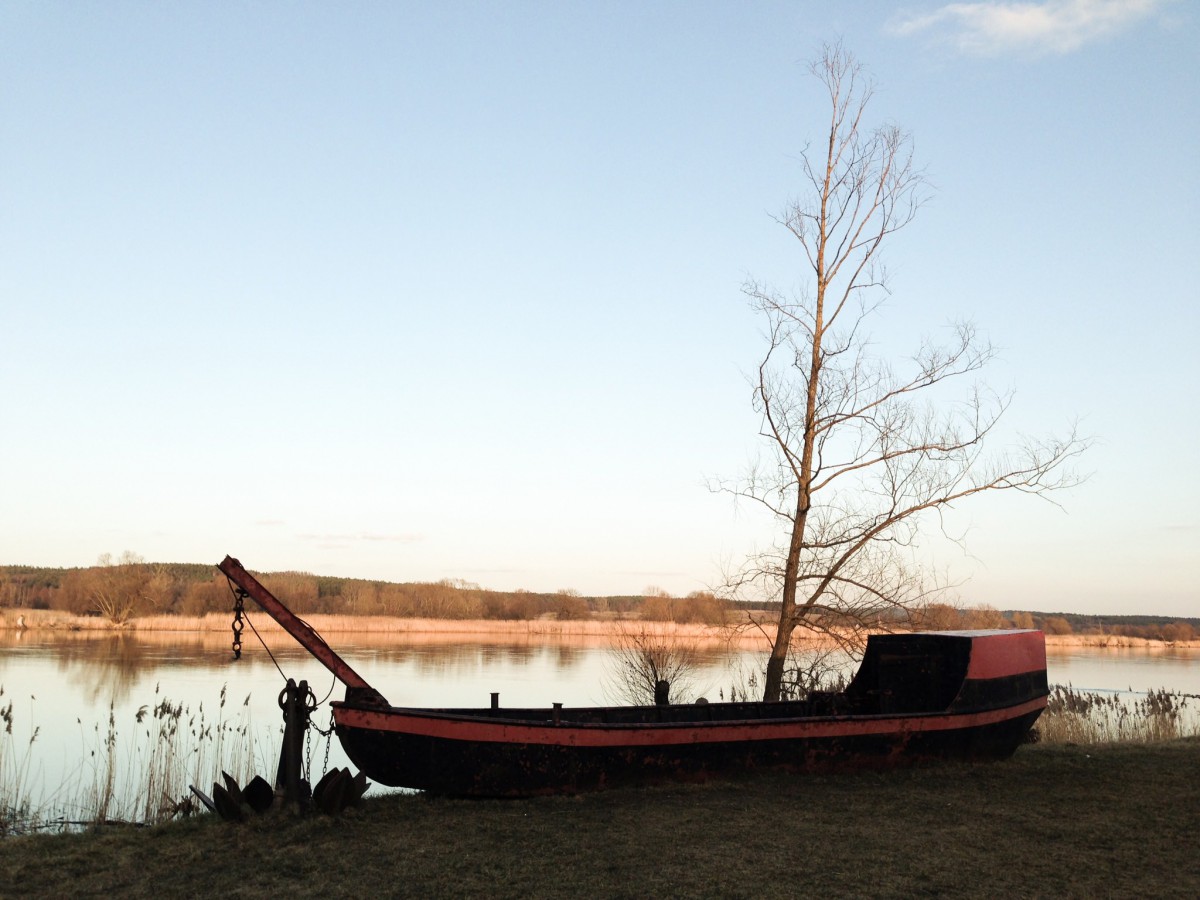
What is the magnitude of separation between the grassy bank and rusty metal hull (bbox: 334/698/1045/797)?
7.5 inches

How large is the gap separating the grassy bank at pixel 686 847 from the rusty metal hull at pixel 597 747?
190 millimetres

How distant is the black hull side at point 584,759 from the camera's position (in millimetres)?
7953

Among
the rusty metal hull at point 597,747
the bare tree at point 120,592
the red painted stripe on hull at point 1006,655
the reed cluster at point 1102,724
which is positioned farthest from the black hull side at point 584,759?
the bare tree at point 120,592

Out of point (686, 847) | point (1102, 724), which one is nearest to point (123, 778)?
point (686, 847)

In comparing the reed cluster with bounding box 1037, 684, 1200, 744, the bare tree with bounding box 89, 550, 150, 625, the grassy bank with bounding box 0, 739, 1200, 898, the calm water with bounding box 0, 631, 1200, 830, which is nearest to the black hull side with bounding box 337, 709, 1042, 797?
the grassy bank with bounding box 0, 739, 1200, 898

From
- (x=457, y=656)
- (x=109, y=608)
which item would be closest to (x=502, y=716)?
(x=457, y=656)

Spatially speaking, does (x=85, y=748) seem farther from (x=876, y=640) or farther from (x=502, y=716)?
(x=876, y=640)

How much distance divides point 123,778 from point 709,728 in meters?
8.19

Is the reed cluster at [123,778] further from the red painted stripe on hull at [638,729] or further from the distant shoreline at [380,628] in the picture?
the distant shoreline at [380,628]

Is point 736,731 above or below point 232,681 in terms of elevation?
above

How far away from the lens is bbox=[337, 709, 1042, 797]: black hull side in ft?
26.1

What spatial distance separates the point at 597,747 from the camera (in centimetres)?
837

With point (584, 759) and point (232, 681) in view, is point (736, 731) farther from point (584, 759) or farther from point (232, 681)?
point (232, 681)

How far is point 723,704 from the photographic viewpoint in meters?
10.9
